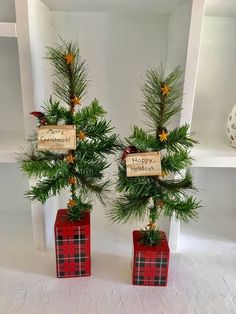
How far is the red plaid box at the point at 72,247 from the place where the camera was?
34.9 inches

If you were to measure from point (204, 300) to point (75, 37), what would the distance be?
0.96m

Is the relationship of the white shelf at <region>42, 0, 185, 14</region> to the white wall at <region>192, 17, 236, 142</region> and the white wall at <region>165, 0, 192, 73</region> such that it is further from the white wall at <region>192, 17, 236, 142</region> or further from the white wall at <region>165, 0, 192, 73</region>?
the white wall at <region>192, 17, 236, 142</region>

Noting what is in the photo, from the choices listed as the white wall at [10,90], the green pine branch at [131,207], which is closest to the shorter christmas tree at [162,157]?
the green pine branch at [131,207]

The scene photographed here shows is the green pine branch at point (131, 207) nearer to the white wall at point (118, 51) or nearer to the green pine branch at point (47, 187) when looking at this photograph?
the green pine branch at point (47, 187)

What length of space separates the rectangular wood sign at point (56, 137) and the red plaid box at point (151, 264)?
0.38m

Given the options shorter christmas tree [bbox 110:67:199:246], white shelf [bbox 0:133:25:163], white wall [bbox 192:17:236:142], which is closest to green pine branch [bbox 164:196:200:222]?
shorter christmas tree [bbox 110:67:199:246]

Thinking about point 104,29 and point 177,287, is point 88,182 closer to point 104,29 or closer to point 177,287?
point 177,287

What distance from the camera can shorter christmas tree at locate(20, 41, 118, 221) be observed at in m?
0.78

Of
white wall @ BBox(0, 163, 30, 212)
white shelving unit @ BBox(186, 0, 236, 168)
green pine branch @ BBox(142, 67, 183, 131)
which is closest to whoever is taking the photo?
green pine branch @ BBox(142, 67, 183, 131)

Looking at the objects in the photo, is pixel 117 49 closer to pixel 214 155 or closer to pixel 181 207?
pixel 214 155

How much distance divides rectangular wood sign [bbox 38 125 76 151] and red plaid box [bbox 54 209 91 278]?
26 centimetres

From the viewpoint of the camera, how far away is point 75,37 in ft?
3.45

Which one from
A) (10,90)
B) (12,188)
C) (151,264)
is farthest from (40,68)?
(151,264)

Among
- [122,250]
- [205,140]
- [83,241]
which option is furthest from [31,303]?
[205,140]
